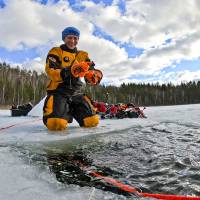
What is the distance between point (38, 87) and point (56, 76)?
71.0 meters

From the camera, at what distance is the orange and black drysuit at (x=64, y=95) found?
5.23 meters

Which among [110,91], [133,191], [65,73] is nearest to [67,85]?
[65,73]

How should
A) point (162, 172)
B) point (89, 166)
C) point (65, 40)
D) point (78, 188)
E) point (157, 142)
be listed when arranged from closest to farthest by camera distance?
point (78, 188) → point (162, 172) → point (89, 166) → point (157, 142) → point (65, 40)

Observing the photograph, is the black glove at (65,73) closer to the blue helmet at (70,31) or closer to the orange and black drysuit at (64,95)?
the orange and black drysuit at (64,95)

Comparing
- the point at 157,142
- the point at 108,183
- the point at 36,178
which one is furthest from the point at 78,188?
the point at 157,142

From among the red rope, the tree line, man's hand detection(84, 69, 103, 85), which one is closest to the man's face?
man's hand detection(84, 69, 103, 85)

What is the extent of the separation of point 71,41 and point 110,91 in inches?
3682

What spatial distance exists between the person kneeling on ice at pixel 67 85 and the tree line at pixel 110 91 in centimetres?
6021

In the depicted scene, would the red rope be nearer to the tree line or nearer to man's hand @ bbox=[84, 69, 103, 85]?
man's hand @ bbox=[84, 69, 103, 85]

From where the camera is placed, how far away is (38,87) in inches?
2943

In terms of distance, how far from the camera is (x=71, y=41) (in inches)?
224

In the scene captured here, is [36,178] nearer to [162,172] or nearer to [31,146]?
[162,172]

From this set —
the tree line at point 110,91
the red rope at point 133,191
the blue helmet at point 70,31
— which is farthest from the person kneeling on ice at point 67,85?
the tree line at point 110,91

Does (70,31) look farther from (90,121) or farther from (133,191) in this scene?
(133,191)
